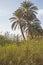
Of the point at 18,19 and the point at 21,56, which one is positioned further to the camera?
the point at 18,19

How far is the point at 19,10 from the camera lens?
140 ft

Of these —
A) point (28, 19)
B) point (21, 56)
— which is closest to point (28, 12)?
point (28, 19)

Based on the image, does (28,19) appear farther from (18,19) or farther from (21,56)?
(21,56)

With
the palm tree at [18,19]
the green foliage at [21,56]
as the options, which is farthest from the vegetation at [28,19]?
the green foliage at [21,56]

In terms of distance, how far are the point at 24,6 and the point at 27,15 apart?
189cm

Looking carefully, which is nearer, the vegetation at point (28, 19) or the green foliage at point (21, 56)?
the green foliage at point (21, 56)

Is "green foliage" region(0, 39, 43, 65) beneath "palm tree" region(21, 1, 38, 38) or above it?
beneath

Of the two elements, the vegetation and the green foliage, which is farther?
the vegetation

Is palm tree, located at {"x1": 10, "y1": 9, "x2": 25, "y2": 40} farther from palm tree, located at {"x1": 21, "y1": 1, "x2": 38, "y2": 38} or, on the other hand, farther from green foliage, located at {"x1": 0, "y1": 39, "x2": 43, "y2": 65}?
green foliage, located at {"x1": 0, "y1": 39, "x2": 43, "y2": 65}

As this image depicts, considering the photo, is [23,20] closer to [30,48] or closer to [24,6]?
[24,6]

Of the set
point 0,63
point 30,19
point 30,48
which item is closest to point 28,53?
point 30,48

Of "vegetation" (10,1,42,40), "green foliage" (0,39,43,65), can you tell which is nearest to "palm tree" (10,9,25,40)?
"vegetation" (10,1,42,40)

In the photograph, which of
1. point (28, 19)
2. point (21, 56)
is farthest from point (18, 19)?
point (21, 56)

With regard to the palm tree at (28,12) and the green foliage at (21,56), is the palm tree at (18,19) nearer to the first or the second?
the palm tree at (28,12)
